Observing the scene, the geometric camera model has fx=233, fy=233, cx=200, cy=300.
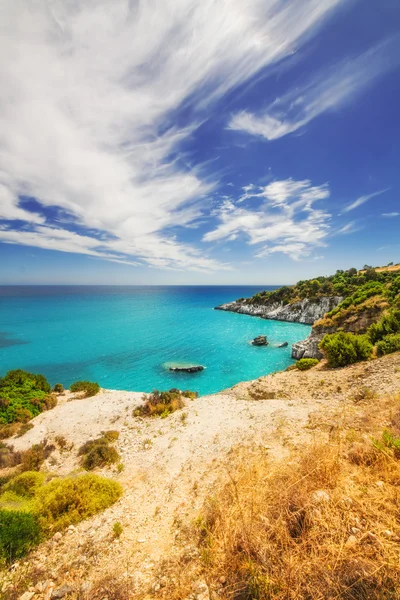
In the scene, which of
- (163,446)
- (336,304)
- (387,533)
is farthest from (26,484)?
(336,304)

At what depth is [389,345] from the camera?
18.9m

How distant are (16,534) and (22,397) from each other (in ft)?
51.6

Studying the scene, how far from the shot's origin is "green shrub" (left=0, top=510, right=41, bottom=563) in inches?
219

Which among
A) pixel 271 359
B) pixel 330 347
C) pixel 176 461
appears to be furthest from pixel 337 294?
pixel 176 461

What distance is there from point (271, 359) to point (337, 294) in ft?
127

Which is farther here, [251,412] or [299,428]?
[251,412]

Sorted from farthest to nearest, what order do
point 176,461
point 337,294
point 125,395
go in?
point 337,294
point 125,395
point 176,461

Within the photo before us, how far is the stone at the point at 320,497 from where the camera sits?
440 centimetres

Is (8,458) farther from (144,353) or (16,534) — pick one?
(144,353)

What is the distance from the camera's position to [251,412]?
527 inches

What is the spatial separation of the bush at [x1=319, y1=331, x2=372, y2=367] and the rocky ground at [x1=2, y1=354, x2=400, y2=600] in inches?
49.6

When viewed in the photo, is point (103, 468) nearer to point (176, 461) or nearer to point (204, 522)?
point (176, 461)

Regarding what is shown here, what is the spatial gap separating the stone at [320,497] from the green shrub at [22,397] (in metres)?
19.4

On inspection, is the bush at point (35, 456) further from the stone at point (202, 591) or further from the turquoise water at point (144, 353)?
the turquoise water at point (144, 353)
